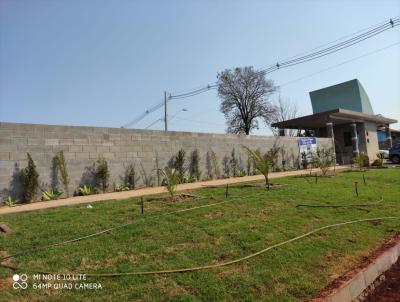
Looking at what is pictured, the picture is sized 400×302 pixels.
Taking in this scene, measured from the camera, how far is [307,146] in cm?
2039

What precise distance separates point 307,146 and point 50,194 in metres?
15.6

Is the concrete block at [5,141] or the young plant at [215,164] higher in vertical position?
the concrete block at [5,141]

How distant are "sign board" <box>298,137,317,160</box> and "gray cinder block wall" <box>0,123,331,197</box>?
7051 mm

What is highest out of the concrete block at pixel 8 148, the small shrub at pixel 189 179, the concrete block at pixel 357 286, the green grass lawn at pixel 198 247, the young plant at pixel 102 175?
the concrete block at pixel 8 148

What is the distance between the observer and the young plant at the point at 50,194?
909cm

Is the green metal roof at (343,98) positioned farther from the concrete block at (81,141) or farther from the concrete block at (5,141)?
the concrete block at (5,141)

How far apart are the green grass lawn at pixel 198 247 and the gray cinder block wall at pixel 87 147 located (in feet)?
10.8

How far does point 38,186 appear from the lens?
356 inches

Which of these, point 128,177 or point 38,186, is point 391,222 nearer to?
point 128,177

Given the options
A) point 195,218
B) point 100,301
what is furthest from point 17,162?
point 100,301

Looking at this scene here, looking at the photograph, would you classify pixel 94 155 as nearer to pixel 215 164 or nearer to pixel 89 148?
pixel 89 148

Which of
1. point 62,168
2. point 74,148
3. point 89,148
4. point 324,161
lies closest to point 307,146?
point 324,161

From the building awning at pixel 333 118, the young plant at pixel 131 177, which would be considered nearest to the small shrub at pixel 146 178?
the young plant at pixel 131 177

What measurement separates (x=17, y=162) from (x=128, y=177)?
11.5 ft
